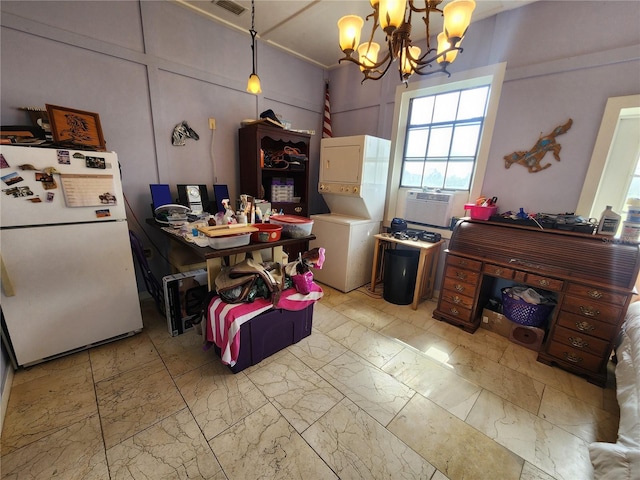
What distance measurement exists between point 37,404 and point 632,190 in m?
4.33

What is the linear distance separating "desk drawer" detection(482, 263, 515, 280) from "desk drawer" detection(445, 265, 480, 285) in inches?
3.2

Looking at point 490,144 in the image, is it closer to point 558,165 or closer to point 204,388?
point 558,165

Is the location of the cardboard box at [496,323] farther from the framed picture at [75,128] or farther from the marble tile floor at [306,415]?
the framed picture at [75,128]

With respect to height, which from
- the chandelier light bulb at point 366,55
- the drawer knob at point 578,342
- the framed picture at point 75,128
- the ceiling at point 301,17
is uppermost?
the ceiling at point 301,17

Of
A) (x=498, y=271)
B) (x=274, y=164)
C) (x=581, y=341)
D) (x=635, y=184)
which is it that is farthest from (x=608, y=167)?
(x=274, y=164)

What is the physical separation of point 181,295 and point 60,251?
0.81m

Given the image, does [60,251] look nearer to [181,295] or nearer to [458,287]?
[181,295]

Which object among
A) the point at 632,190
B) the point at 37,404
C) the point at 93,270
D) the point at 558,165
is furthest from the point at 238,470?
the point at 632,190

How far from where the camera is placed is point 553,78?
6.83 ft

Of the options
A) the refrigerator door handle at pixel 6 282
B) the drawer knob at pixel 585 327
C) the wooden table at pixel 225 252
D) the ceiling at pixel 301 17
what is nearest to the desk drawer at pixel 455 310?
the drawer knob at pixel 585 327

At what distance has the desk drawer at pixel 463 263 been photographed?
2.22 metres

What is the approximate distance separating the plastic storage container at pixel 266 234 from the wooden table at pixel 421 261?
1516 mm

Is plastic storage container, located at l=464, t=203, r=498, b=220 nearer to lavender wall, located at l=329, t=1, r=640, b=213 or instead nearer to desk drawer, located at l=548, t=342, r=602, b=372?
lavender wall, located at l=329, t=1, r=640, b=213

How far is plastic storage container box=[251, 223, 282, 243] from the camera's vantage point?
1.63 metres
